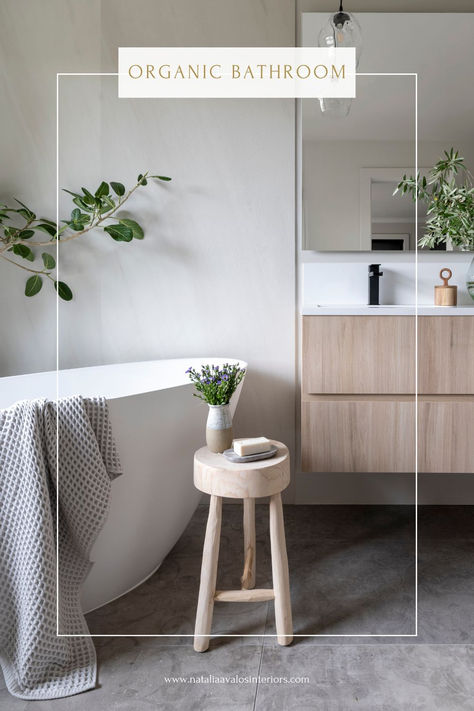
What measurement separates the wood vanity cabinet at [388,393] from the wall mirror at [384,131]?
57 centimetres

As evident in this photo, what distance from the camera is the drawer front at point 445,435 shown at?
1.87m

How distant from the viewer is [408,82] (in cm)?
226

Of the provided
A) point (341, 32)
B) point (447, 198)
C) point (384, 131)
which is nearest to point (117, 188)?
point (341, 32)

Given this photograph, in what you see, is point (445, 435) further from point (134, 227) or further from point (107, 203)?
point (107, 203)

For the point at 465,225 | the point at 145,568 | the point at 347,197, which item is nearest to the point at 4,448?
the point at 145,568

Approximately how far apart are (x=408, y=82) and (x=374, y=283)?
872 mm

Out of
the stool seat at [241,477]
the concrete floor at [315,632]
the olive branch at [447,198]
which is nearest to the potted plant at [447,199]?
the olive branch at [447,198]

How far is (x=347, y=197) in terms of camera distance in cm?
231

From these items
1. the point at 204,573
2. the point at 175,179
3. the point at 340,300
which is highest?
the point at 175,179

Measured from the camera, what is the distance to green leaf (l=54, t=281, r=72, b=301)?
2.29 m

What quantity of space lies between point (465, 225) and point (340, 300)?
0.62 m

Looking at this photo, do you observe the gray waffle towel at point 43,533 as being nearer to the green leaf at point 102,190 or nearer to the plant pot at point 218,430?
the plant pot at point 218,430

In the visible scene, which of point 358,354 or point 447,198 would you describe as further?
point 447,198

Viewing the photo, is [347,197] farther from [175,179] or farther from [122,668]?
[122,668]
